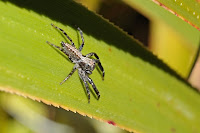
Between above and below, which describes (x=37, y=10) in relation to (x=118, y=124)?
above

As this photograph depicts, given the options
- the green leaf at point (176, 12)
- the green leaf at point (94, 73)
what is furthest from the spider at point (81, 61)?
the green leaf at point (176, 12)

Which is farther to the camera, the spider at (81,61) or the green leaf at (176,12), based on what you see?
the spider at (81,61)

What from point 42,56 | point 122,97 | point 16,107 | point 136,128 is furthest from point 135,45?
point 16,107

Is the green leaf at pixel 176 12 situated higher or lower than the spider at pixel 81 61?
higher

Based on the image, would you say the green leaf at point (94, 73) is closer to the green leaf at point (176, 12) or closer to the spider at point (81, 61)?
the spider at point (81, 61)

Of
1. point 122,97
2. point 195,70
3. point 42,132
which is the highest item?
point 195,70

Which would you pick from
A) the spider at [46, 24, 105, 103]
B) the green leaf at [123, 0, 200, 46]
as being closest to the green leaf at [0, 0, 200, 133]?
the spider at [46, 24, 105, 103]

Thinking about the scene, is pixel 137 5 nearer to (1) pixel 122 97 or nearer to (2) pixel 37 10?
(1) pixel 122 97

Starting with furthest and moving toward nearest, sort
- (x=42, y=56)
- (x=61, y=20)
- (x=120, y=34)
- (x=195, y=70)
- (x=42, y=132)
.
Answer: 1. (x=195, y=70)
2. (x=42, y=132)
3. (x=120, y=34)
4. (x=61, y=20)
5. (x=42, y=56)

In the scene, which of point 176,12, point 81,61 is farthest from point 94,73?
point 176,12
